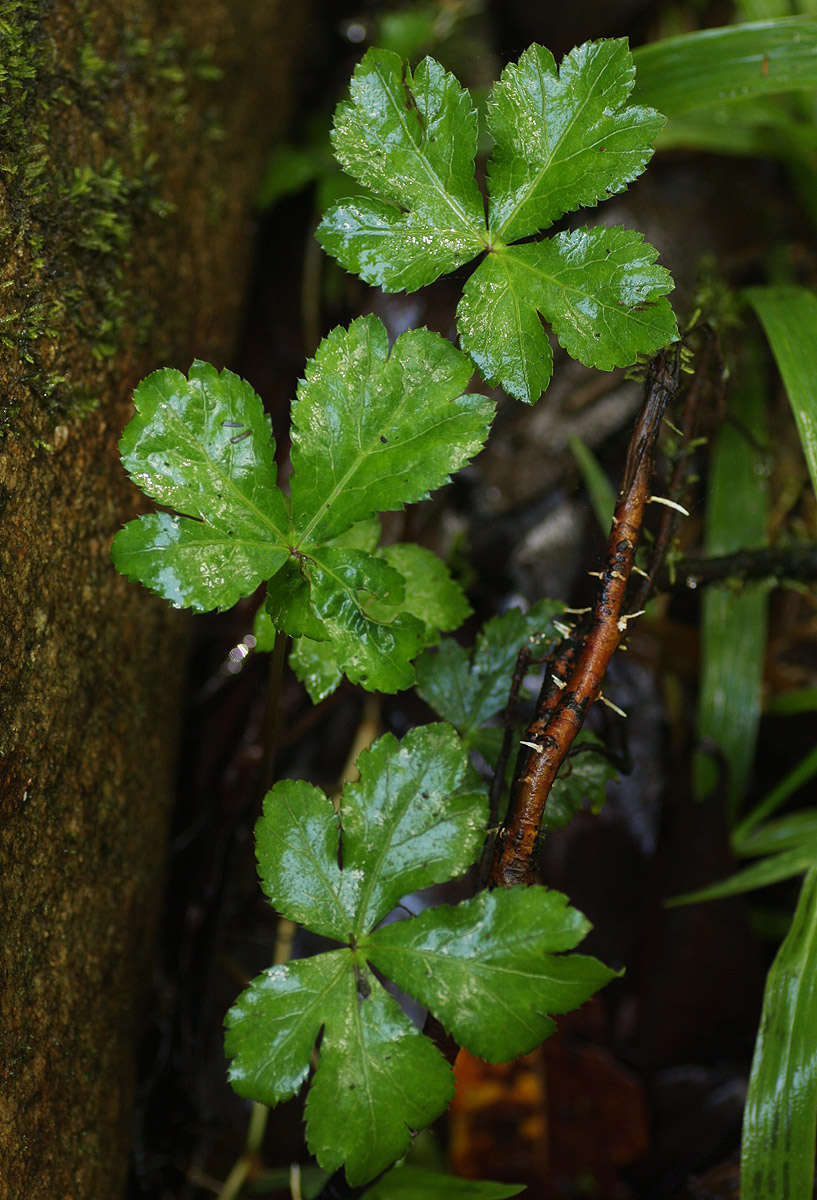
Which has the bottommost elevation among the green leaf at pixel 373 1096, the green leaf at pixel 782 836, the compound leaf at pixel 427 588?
the green leaf at pixel 782 836

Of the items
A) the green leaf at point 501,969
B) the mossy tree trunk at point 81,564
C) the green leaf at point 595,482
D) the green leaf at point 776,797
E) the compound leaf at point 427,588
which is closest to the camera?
the green leaf at point 501,969

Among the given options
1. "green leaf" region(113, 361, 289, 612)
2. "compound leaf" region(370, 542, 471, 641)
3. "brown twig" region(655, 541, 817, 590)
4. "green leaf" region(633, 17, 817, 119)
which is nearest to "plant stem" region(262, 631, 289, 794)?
"green leaf" region(113, 361, 289, 612)

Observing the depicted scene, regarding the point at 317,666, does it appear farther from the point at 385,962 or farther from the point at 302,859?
the point at 385,962

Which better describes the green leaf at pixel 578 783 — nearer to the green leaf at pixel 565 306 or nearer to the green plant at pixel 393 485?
the green plant at pixel 393 485

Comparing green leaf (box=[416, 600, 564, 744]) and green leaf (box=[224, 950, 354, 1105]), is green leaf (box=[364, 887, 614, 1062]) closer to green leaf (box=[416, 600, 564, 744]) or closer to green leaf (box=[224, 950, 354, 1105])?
green leaf (box=[224, 950, 354, 1105])

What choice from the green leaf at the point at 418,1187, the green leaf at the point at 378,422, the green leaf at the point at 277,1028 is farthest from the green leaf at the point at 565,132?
the green leaf at the point at 418,1187

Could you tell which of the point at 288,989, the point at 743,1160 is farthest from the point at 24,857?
the point at 743,1160
